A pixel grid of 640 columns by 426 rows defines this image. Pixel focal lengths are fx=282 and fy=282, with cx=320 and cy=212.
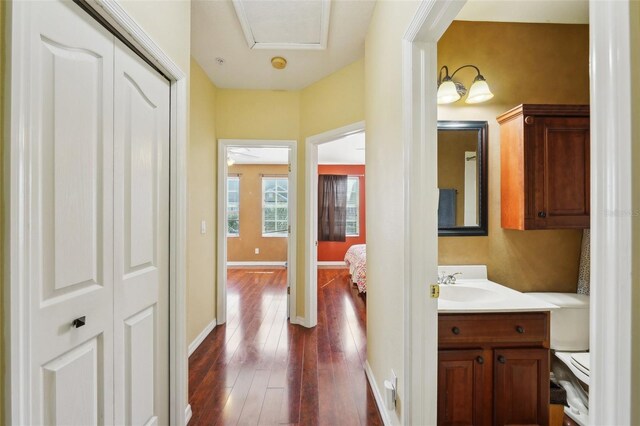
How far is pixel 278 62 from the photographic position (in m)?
2.64

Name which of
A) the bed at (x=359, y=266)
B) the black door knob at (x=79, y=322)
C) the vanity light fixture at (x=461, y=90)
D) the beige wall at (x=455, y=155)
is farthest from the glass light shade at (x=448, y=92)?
the bed at (x=359, y=266)

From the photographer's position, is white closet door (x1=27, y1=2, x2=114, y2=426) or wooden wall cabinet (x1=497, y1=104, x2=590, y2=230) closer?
white closet door (x1=27, y1=2, x2=114, y2=426)

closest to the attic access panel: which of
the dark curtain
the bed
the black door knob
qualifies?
the black door knob

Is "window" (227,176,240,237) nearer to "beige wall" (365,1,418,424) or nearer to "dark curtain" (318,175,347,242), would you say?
"dark curtain" (318,175,347,242)

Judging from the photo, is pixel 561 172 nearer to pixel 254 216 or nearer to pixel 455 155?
pixel 455 155

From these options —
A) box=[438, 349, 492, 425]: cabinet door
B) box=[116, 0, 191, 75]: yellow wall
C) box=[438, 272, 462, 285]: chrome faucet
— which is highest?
box=[116, 0, 191, 75]: yellow wall

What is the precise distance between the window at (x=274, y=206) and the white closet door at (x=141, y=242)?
5525 mm

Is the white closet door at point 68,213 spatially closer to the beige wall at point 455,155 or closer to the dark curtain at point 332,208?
the beige wall at point 455,155

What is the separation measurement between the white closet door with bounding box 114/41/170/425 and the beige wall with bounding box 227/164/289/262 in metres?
5.44

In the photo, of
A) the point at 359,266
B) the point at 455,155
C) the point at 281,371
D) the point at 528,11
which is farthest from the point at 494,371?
the point at 359,266

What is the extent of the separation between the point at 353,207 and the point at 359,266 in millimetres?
2702

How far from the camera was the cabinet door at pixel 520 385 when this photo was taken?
1494 mm

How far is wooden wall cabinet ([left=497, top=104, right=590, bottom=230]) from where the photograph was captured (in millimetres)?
1788

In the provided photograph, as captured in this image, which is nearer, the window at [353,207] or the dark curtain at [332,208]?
the dark curtain at [332,208]
